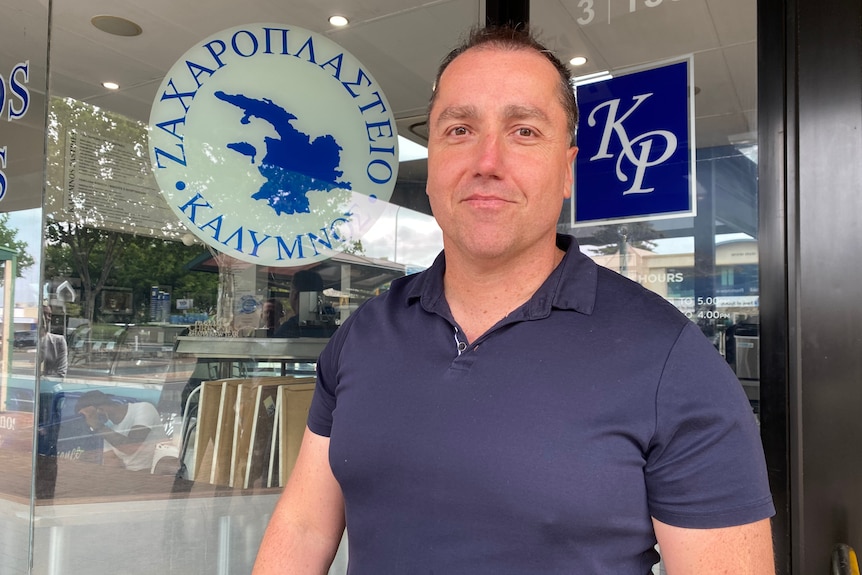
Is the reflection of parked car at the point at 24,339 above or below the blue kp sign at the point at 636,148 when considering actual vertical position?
below

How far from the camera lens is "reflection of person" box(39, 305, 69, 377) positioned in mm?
2252

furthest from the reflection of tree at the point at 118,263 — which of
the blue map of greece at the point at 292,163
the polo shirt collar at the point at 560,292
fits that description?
the polo shirt collar at the point at 560,292

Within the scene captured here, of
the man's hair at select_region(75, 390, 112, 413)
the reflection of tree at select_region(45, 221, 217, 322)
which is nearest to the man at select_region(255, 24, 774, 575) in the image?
the reflection of tree at select_region(45, 221, 217, 322)

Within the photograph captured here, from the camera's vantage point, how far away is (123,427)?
7.55 ft

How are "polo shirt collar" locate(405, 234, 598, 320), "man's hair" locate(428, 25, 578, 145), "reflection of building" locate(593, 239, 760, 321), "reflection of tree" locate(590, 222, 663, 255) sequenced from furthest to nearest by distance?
"reflection of tree" locate(590, 222, 663, 255), "reflection of building" locate(593, 239, 760, 321), "man's hair" locate(428, 25, 578, 145), "polo shirt collar" locate(405, 234, 598, 320)

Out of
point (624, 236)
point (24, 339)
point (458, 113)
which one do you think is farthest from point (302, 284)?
point (458, 113)

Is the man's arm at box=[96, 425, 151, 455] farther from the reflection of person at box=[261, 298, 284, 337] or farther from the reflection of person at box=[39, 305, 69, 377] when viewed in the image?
the reflection of person at box=[261, 298, 284, 337]

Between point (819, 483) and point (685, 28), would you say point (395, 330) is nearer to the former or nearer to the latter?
point (819, 483)

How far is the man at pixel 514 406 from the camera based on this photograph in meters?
0.85

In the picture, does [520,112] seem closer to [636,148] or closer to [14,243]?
[636,148]

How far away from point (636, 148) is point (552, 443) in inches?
39.6

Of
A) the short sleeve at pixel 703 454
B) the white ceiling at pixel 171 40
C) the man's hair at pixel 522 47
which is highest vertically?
the white ceiling at pixel 171 40

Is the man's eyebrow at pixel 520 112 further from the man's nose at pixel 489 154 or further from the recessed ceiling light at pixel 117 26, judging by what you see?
the recessed ceiling light at pixel 117 26

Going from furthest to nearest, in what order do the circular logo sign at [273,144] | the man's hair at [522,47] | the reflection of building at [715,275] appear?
the circular logo sign at [273,144], the reflection of building at [715,275], the man's hair at [522,47]
